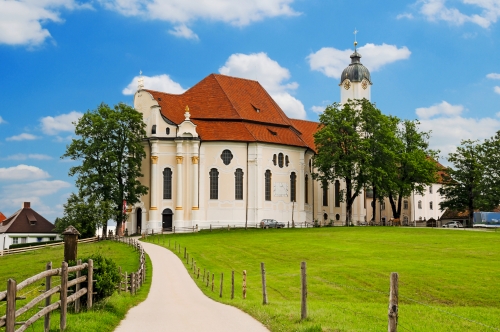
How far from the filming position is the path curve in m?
15.6

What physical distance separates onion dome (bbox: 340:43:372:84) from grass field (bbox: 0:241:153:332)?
51.4 m

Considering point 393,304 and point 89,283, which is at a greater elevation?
point 393,304

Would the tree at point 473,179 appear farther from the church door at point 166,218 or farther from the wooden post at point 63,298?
the wooden post at point 63,298

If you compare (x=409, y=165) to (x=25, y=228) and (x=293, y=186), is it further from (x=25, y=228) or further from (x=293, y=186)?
(x=25, y=228)

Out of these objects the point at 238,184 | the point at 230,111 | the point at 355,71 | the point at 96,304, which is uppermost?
the point at 355,71

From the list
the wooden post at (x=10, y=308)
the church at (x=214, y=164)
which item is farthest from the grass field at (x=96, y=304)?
the church at (x=214, y=164)

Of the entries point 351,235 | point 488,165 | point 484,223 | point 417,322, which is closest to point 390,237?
point 351,235

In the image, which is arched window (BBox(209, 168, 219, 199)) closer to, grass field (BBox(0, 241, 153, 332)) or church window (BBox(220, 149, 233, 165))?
church window (BBox(220, 149, 233, 165))

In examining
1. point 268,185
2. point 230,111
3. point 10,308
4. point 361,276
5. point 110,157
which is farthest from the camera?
point 230,111

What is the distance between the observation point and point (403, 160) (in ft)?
259

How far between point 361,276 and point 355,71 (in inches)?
2694

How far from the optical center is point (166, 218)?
71.3 m

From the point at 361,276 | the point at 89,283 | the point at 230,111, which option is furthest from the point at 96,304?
the point at 230,111

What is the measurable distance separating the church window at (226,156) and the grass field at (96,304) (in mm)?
20430
